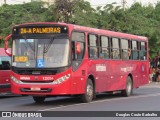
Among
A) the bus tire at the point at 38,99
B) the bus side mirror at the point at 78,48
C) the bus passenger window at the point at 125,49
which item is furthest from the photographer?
the bus passenger window at the point at 125,49

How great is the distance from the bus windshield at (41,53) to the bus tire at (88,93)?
168 cm

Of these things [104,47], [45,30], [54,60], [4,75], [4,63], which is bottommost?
[4,75]

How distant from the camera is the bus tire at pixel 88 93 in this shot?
18125mm

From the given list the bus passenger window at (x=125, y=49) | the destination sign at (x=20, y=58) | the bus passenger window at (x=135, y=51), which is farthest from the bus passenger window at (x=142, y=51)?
the destination sign at (x=20, y=58)

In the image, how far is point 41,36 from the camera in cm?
1736

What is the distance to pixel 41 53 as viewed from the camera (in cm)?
1717

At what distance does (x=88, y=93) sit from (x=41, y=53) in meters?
2.53

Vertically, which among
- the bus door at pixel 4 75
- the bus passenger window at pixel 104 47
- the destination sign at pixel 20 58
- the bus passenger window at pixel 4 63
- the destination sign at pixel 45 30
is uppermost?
the destination sign at pixel 45 30

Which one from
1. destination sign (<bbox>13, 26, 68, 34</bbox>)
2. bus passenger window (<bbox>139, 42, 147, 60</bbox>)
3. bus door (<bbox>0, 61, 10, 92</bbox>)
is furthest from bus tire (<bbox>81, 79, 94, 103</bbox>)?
bus passenger window (<bbox>139, 42, 147, 60</bbox>)

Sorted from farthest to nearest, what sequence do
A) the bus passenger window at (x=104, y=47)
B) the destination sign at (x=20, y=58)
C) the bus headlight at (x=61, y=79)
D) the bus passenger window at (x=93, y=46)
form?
the bus passenger window at (x=104, y=47) → the bus passenger window at (x=93, y=46) → the destination sign at (x=20, y=58) → the bus headlight at (x=61, y=79)

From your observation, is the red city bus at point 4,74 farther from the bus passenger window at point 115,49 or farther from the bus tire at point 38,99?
the bus passenger window at point 115,49

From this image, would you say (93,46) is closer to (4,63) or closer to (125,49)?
(125,49)

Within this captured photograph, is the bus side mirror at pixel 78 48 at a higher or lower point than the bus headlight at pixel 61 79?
higher

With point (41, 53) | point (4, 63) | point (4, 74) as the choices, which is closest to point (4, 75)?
point (4, 74)
